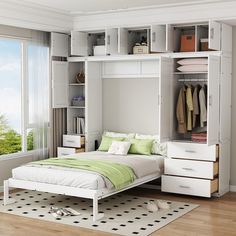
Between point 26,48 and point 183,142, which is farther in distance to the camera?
point 26,48

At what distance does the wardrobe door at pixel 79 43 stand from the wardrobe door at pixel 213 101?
2.17m

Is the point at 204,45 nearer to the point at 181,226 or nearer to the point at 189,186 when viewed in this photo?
the point at 189,186

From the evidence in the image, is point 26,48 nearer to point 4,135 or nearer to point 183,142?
point 4,135

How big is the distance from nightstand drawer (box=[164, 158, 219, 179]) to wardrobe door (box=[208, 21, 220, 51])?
150 centimetres

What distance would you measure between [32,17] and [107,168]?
2.39 meters

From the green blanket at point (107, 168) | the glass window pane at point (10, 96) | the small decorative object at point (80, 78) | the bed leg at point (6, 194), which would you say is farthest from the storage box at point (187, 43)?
the bed leg at point (6, 194)

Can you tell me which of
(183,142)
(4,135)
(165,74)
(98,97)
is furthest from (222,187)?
(4,135)

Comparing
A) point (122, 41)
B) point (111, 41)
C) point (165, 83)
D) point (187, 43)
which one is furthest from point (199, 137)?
point (111, 41)

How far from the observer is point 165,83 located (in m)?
6.36

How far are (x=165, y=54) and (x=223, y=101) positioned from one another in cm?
103

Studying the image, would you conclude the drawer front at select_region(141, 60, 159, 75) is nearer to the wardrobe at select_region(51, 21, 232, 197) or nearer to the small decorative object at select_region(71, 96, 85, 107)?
the wardrobe at select_region(51, 21, 232, 197)

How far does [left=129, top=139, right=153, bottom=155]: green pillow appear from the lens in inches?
266

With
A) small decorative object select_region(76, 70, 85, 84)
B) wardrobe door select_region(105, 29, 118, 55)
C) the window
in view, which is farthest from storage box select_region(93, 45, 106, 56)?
the window

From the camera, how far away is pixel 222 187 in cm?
641
